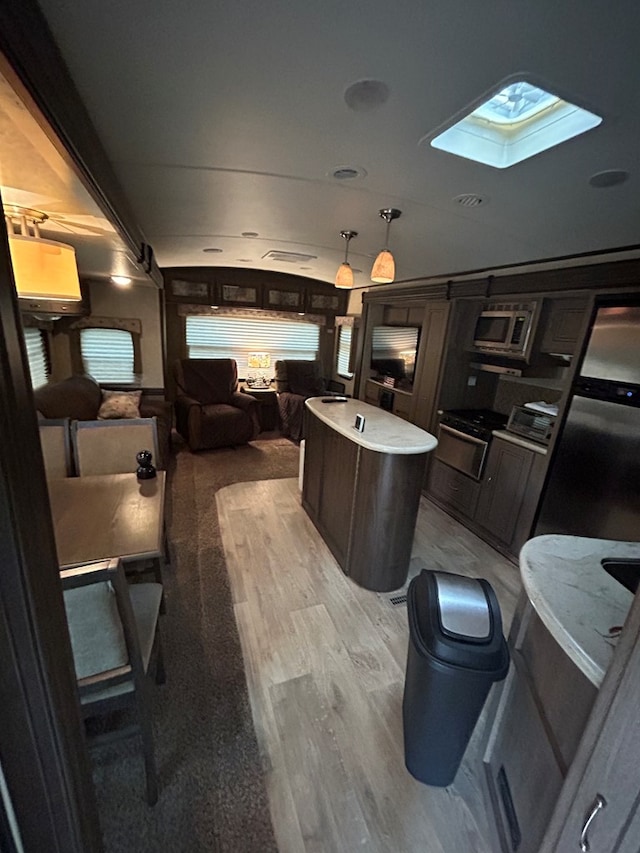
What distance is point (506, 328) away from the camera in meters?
2.99

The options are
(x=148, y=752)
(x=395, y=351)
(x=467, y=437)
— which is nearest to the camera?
(x=148, y=752)

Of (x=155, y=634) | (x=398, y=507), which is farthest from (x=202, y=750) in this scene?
(x=398, y=507)

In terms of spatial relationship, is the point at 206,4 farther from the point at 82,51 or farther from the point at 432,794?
the point at 432,794

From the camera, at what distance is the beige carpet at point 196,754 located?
3.90 ft

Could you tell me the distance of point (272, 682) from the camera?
1715mm

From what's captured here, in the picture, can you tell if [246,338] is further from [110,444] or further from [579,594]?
[579,594]

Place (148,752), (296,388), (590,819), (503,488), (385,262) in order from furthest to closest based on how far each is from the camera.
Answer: (296,388) → (503,488) → (385,262) → (148,752) → (590,819)

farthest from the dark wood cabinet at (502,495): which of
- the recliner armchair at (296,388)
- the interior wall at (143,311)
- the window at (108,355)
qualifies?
the window at (108,355)

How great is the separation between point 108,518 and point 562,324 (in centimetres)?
321

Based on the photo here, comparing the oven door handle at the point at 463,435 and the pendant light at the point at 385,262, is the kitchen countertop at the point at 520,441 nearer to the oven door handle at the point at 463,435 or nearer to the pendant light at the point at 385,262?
the oven door handle at the point at 463,435

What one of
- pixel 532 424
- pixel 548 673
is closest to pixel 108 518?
pixel 548 673

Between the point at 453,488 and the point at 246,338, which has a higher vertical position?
the point at 246,338

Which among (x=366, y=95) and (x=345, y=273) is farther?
(x=345, y=273)

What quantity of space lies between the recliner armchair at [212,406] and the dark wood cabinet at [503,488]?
2.95 m
